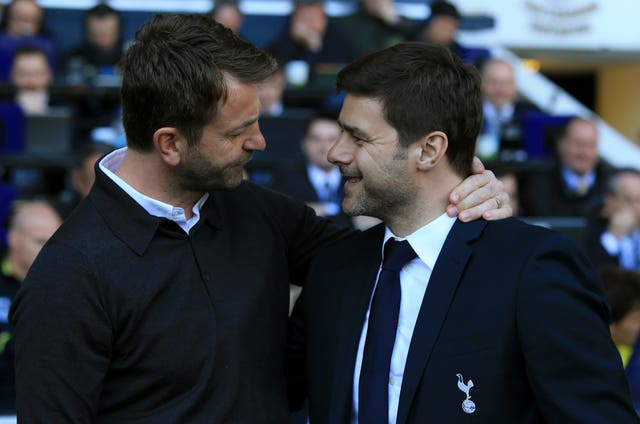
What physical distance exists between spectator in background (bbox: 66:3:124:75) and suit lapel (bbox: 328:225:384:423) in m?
6.36

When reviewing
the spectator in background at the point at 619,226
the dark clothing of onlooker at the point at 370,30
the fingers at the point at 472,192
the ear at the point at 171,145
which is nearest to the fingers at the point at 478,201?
the fingers at the point at 472,192

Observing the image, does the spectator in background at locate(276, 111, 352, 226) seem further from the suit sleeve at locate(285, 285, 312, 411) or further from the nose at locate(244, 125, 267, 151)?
the nose at locate(244, 125, 267, 151)

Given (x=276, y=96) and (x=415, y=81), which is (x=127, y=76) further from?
(x=276, y=96)

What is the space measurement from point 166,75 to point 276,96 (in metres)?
5.36

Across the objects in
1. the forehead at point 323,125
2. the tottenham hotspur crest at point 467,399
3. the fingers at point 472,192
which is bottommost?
the forehead at point 323,125

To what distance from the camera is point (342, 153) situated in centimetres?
207

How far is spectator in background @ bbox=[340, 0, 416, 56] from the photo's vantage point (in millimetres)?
9039

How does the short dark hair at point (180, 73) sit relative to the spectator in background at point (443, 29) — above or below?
above

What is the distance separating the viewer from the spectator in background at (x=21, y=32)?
7.70 m

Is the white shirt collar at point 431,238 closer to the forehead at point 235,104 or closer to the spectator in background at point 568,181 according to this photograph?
the forehead at point 235,104

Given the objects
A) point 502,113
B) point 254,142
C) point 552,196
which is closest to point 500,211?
point 254,142

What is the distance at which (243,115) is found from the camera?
6.59 ft

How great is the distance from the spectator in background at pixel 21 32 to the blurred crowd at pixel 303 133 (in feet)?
0.04

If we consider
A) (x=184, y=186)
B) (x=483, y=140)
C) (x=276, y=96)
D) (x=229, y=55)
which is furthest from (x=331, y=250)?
(x=276, y=96)
